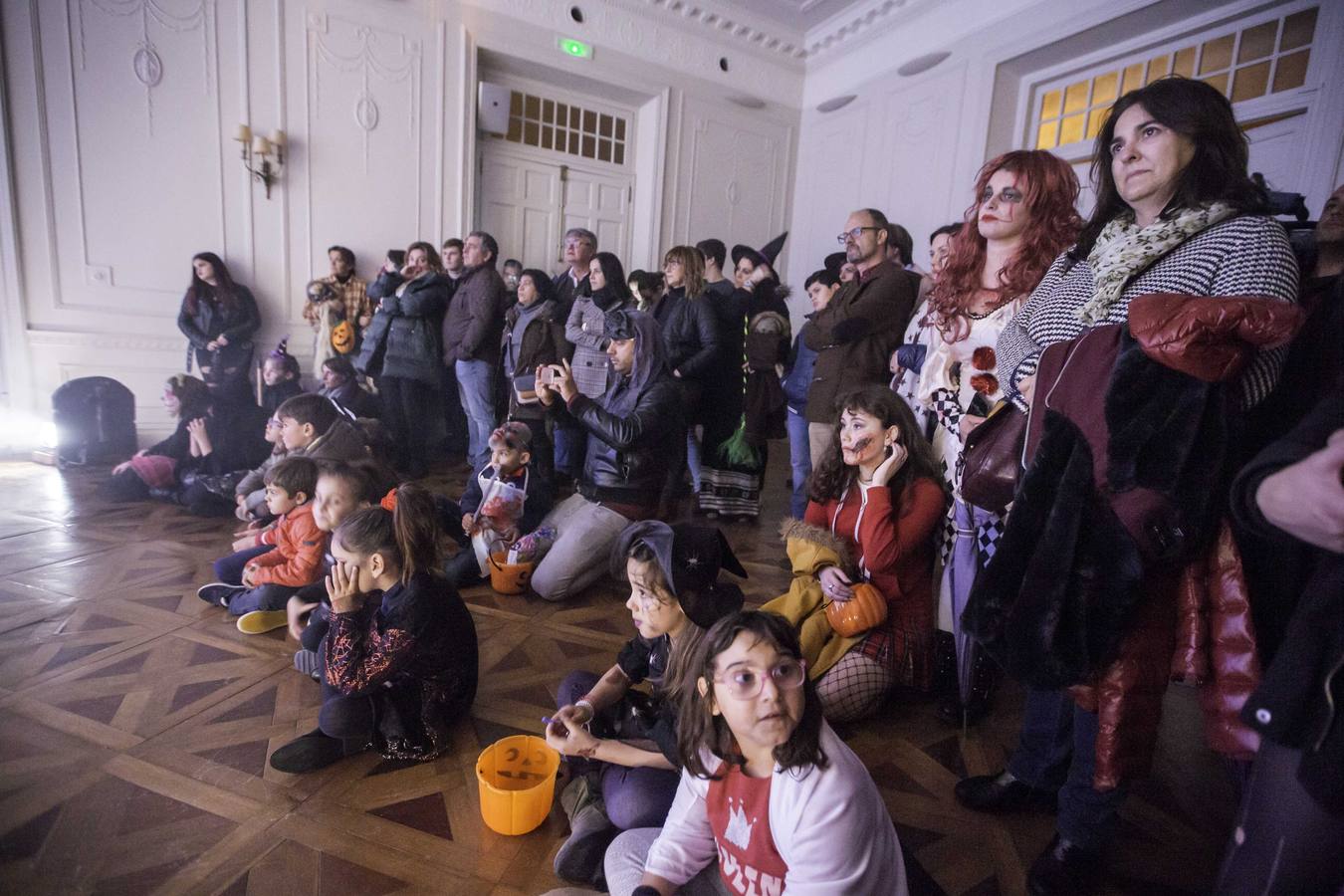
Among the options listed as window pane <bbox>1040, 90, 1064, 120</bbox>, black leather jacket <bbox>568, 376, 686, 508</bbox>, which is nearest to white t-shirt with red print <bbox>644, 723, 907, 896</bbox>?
black leather jacket <bbox>568, 376, 686, 508</bbox>

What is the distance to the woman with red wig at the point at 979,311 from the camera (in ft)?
6.13

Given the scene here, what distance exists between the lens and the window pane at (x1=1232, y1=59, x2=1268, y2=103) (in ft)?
13.4

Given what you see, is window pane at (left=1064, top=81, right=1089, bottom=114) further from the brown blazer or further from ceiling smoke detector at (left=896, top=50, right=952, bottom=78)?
the brown blazer

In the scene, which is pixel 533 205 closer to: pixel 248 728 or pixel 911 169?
pixel 911 169

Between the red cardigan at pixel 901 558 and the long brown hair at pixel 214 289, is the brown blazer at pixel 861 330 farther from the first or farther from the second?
the long brown hair at pixel 214 289

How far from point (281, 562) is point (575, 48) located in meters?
5.46

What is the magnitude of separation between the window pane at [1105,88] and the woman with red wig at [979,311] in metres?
4.04

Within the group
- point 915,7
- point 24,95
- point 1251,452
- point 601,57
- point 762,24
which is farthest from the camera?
point 762,24

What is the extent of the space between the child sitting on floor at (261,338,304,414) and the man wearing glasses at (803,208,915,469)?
3.46 m

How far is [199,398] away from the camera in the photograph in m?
4.06

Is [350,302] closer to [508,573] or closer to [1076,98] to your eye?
[508,573]

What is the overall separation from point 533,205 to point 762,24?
2953mm

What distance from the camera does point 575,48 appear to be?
20.3 feet

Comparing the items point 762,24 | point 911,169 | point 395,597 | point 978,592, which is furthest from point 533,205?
point 978,592
